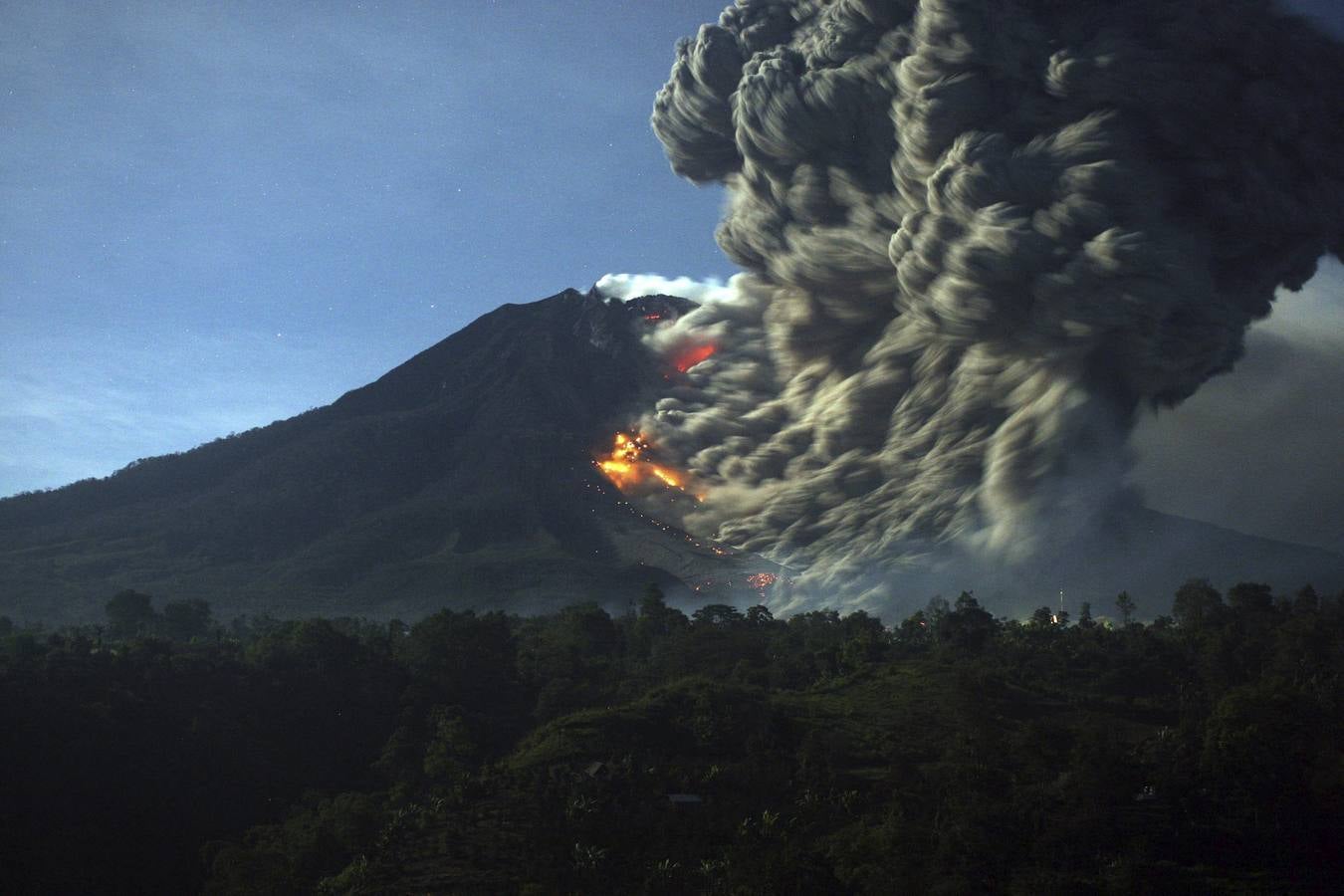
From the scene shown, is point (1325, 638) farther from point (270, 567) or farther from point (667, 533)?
point (270, 567)

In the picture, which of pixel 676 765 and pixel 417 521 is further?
pixel 417 521

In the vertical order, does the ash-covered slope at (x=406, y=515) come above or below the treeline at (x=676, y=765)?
above

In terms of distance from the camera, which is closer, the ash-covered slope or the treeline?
the treeline

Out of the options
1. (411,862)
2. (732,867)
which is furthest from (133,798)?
(732,867)

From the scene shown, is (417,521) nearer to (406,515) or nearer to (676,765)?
(406,515)

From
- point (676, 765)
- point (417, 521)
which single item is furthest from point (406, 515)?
point (676, 765)
